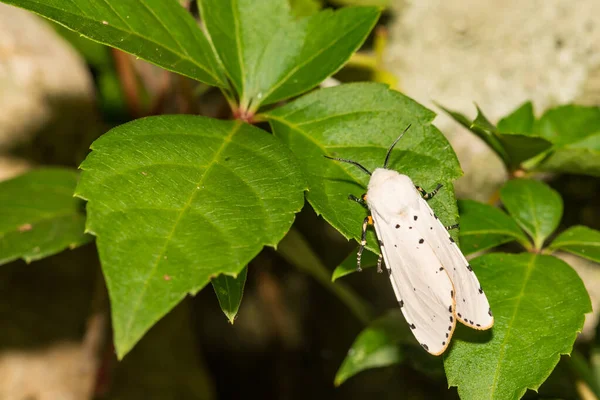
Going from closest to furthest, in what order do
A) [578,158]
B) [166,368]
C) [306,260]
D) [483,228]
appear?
[483,228]
[578,158]
[306,260]
[166,368]

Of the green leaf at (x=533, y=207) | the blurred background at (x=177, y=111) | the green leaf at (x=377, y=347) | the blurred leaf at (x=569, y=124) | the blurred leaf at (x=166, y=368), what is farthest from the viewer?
the blurred leaf at (x=166, y=368)

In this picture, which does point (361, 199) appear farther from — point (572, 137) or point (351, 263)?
point (572, 137)

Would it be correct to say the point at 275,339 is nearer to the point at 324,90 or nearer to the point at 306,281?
the point at 306,281

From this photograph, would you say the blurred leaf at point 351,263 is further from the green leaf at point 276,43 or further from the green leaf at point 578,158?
the green leaf at point 578,158

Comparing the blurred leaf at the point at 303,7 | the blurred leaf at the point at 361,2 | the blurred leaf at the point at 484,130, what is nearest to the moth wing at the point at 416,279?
the blurred leaf at the point at 484,130

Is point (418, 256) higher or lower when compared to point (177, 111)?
higher

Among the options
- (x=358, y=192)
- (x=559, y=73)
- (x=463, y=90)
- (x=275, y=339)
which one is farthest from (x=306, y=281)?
(x=358, y=192)

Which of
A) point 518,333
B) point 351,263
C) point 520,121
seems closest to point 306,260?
point 351,263
